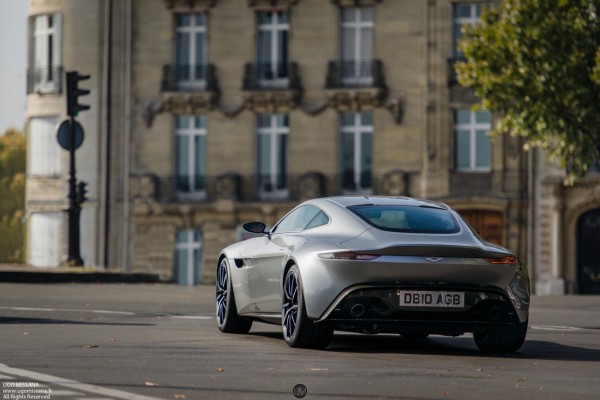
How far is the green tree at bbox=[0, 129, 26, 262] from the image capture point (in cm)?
9006

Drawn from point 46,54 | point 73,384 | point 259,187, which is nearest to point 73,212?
point 259,187

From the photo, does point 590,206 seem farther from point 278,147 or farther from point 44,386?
point 44,386

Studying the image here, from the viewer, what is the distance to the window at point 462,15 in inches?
1991

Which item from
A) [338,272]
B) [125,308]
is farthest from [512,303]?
[125,308]

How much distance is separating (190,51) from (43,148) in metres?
5.95

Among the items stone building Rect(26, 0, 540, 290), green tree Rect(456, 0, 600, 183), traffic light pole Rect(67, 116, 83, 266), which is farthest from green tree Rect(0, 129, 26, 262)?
green tree Rect(456, 0, 600, 183)

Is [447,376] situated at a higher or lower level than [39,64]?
lower

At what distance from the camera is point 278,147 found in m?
52.2

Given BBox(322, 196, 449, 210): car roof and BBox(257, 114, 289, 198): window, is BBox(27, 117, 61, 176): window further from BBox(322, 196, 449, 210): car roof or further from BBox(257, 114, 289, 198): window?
BBox(322, 196, 449, 210): car roof

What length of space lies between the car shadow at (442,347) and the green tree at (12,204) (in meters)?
74.0

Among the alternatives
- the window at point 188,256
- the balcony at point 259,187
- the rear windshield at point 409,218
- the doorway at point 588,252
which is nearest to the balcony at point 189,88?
the balcony at point 259,187

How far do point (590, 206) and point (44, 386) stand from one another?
134 feet

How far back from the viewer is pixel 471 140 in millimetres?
50438

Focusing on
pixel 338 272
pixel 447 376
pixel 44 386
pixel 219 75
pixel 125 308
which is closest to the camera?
pixel 44 386
